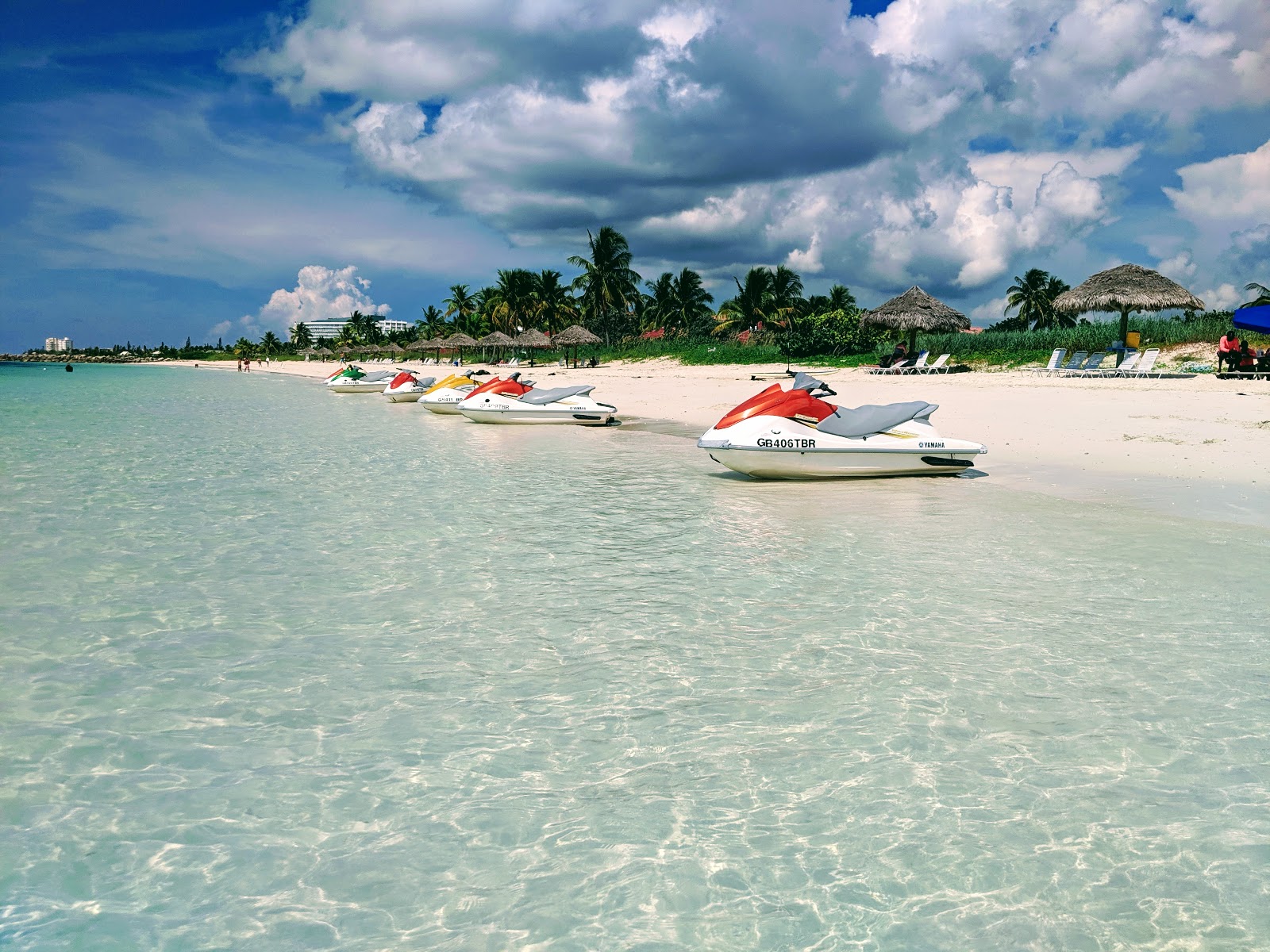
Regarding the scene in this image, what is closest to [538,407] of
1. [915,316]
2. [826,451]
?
[826,451]

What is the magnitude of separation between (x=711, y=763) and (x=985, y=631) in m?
2.68

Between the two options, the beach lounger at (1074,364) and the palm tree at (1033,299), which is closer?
the beach lounger at (1074,364)

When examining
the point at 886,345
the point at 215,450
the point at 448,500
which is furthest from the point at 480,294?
the point at 448,500

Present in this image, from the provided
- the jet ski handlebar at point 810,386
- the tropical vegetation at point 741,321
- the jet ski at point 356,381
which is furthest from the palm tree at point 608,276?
the jet ski handlebar at point 810,386

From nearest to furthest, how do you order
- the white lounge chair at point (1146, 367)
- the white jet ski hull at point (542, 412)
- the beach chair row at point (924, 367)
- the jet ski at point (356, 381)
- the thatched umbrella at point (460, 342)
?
the white jet ski hull at point (542, 412)
the white lounge chair at point (1146, 367)
the beach chair row at point (924, 367)
the jet ski at point (356, 381)
the thatched umbrella at point (460, 342)

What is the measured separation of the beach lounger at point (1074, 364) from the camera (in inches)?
1083

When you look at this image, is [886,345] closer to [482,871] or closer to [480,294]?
[482,871]

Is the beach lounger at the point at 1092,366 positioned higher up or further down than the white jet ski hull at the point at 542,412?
higher up

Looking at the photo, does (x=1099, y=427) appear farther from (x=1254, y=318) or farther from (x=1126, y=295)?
(x=1126, y=295)

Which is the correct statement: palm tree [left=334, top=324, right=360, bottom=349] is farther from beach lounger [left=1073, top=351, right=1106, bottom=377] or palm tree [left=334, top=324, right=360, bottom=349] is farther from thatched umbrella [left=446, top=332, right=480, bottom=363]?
beach lounger [left=1073, top=351, right=1106, bottom=377]

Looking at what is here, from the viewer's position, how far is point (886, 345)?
43062mm

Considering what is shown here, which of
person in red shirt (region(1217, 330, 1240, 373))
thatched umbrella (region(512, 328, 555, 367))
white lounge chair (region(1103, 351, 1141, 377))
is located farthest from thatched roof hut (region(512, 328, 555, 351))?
person in red shirt (region(1217, 330, 1240, 373))

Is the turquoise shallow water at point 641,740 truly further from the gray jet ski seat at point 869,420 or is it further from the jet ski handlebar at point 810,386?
the jet ski handlebar at point 810,386

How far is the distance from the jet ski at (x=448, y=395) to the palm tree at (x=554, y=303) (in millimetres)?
52770
